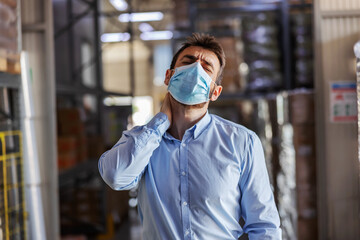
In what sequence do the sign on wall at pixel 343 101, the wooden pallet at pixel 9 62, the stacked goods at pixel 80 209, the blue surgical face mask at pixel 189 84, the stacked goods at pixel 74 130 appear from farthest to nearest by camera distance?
1. the stacked goods at pixel 80 209
2. the stacked goods at pixel 74 130
3. the sign on wall at pixel 343 101
4. the wooden pallet at pixel 9 62
5. the blue surgical face mask at pixel 189 84

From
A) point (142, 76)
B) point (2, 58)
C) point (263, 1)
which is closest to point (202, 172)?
point (2, 58)

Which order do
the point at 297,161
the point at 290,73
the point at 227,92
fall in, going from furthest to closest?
the point at 227,92 → the point at 290,73 → the point at 297,161

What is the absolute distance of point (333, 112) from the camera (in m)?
4.60

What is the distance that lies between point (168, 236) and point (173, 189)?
223 mm

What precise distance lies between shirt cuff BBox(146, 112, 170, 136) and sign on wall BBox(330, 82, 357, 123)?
3.06 m

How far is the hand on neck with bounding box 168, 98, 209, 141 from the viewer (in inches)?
84.7

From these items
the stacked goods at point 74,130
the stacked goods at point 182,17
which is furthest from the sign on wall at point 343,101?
the stacked goods at point 182,17

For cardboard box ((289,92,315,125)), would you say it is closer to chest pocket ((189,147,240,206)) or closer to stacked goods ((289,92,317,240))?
stacked goods ((289,92,317,240))

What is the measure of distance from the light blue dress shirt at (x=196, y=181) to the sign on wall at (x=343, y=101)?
2824 millimetres

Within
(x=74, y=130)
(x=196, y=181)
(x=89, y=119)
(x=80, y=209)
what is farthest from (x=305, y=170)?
(x=89, y=119)

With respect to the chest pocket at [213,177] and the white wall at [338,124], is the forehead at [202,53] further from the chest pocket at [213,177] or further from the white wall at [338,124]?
the white wall at [338,124]

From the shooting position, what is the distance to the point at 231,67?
733 cm

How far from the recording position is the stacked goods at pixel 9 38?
3.94 metres

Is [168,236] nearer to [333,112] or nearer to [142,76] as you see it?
[333,112]
